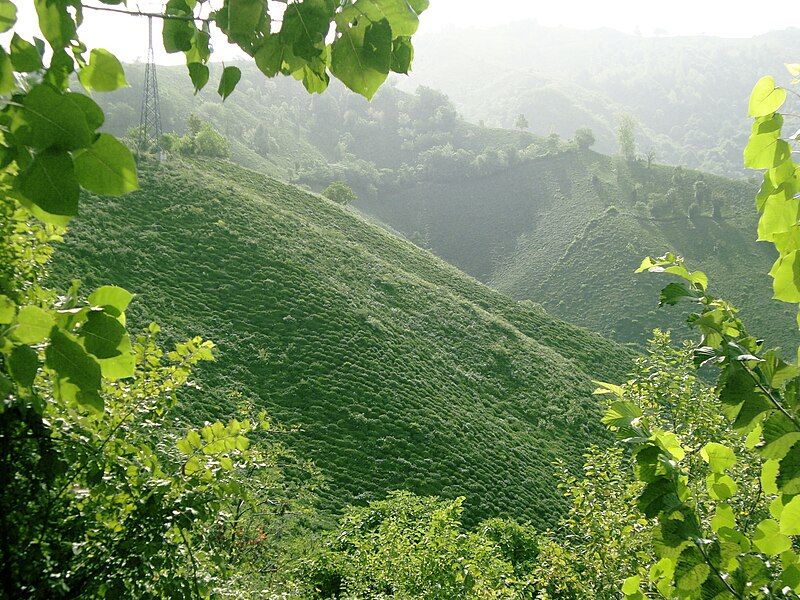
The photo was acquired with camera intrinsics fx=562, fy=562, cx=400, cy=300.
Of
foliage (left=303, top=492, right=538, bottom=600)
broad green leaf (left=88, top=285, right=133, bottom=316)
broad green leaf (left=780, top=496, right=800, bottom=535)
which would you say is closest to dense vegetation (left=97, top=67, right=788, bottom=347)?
foliage (left=303, top=492, right=538, bottom=600)

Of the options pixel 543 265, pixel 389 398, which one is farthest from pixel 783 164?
pixel 543 265

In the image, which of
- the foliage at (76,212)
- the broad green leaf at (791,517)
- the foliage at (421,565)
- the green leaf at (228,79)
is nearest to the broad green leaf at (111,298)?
the foliage at (76,212)

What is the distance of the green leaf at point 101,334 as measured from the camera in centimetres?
54

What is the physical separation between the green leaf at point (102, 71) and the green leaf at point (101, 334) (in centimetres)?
25

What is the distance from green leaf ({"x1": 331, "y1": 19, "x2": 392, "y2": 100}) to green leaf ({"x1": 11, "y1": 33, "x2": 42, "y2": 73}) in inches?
11.7

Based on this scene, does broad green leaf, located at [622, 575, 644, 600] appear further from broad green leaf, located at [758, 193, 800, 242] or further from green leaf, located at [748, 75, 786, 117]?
green leaf, located at [748, 75, 786, 117]

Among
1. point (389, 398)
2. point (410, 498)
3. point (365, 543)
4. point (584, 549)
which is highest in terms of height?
point (584, 549)

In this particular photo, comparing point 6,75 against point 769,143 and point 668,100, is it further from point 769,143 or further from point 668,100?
point 668,100

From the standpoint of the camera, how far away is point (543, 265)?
55.1 m

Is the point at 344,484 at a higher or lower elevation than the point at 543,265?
higher

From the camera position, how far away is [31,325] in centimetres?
53

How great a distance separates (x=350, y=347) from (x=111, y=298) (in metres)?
20.6

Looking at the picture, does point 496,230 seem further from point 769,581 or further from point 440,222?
point 769,581

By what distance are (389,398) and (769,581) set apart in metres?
18.4
